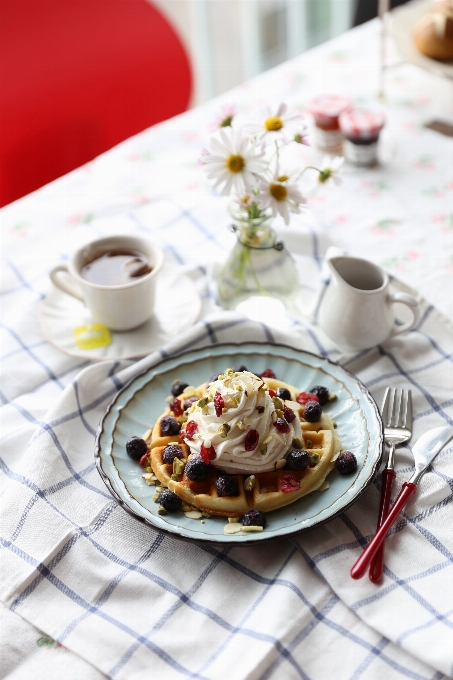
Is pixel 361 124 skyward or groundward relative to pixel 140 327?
skyward

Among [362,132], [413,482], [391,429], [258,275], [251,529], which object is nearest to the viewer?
[251,529]

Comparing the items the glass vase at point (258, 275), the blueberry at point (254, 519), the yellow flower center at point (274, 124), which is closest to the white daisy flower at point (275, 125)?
the yellow flower center at point (274, 124)

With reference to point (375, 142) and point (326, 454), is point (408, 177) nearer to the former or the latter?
point (375, 142)

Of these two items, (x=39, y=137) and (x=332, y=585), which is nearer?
(x=332, y=585)

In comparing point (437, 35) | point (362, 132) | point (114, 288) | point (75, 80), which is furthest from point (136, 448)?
point (75, 80)

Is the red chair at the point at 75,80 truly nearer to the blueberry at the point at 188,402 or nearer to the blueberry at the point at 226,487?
the blueberry at the point at 188,402

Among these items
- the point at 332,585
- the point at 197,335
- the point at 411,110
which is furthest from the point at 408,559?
the point at 411,110

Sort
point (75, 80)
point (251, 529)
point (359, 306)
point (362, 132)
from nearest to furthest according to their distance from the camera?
1. point (251, 529)
2. point (359, 306)
3. point (362, 132)
4. point (75, 80)

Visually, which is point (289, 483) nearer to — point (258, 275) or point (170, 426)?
point (170, 426)
